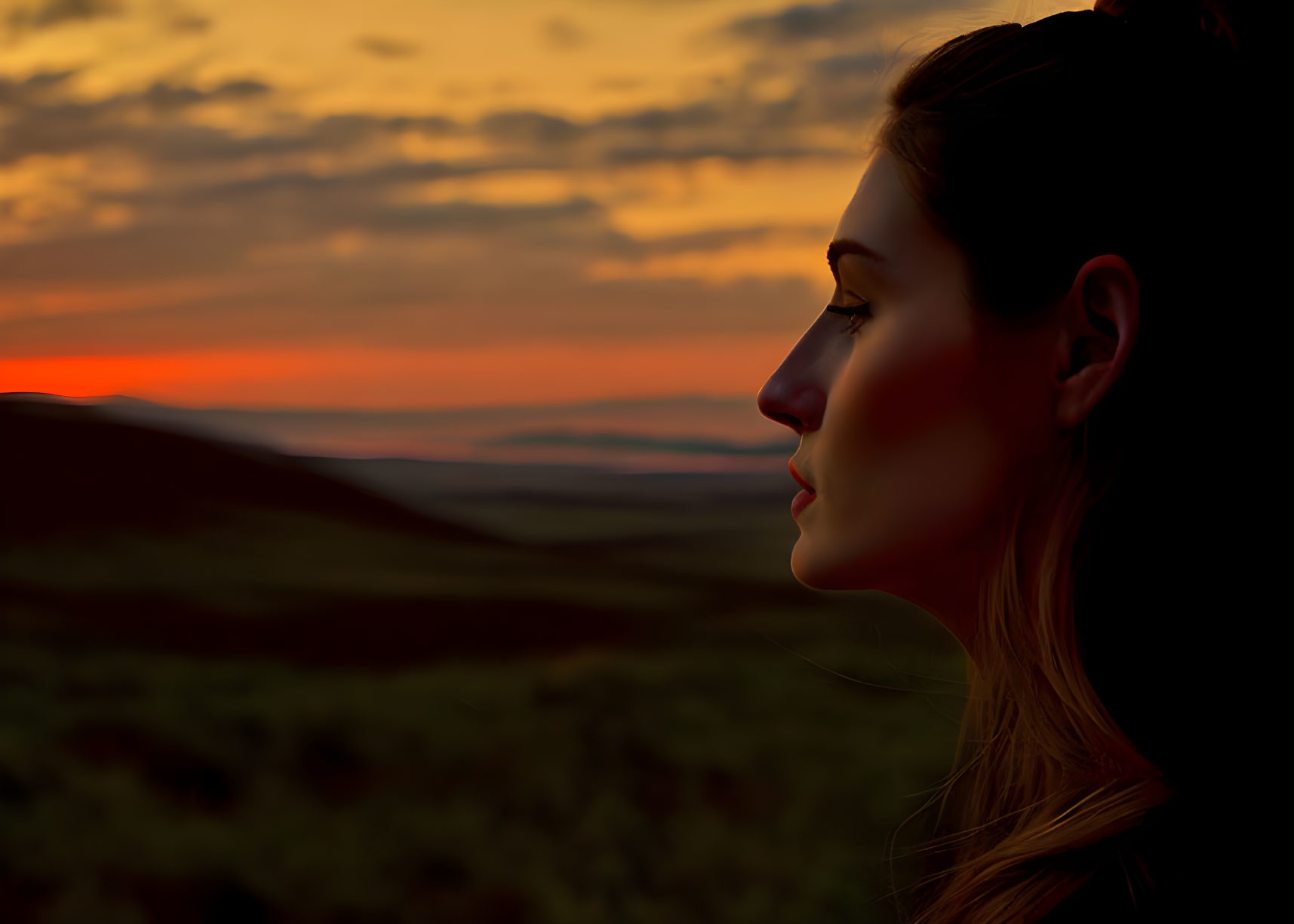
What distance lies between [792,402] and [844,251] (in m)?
0.18

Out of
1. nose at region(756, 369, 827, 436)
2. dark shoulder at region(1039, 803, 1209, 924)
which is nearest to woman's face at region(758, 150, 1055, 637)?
nose at region(756, 369, 827, 436)

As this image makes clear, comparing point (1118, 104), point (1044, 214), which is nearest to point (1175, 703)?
point (1044, 214)

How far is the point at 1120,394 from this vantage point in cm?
122

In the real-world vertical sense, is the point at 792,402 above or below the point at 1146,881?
above

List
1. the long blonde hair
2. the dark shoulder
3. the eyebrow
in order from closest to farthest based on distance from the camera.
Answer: the dark shoulder
the long blonde hair
the eyebrow

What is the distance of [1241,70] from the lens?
127 centimetres

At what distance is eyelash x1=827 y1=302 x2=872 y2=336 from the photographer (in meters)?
1.39

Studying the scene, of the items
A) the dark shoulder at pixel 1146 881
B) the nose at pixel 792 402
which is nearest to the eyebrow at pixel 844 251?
the nose at pixel 792 402

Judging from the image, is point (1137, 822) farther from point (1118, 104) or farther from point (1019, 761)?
point (1118, 104)

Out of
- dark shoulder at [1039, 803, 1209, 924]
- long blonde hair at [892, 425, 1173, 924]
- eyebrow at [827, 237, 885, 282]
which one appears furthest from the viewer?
eyebrow at [827, 237, 885, 282]

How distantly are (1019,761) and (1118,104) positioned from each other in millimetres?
863

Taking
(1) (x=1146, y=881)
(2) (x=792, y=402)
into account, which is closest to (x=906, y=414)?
(2) (x=792, y=402)

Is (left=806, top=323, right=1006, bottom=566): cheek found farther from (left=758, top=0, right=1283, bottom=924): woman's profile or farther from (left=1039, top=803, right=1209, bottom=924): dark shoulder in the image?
(left=1039, top=803, right=1209, bottom=924): dark shoulder

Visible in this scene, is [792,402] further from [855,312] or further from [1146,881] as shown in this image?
[1146,881]
